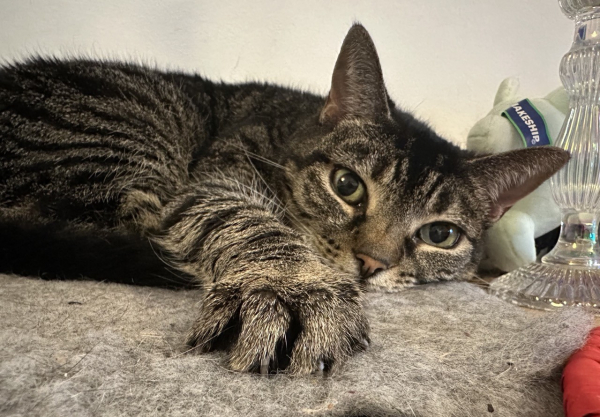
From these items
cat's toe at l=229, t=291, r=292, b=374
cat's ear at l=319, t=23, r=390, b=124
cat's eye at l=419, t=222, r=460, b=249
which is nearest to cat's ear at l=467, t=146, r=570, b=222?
cat's eye at l=419, t=222, r=460, b=249

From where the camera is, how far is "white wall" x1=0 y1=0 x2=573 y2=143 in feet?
6.27

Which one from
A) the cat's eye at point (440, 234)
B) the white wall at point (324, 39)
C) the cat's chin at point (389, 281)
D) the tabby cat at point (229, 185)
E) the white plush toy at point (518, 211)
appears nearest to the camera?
the tabby cat at point (229, 185)

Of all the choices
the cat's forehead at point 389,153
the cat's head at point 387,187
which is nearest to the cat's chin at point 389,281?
the cat's head at point 387,187

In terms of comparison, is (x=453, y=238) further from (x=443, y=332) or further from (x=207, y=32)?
(x=207, y=32)

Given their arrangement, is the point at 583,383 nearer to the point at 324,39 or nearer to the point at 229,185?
the point at 229,185

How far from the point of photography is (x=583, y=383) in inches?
23.4

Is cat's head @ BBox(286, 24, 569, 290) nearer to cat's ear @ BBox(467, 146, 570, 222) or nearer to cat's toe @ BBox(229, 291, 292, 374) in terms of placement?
cat's ear @ BBox(467, 146, 570, 222)

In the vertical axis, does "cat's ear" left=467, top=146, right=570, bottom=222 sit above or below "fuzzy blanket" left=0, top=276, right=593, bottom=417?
above

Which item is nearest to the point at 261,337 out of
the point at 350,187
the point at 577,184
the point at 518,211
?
the point at 350,187

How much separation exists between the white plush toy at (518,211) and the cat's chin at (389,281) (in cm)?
48

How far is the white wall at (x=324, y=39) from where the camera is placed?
1.91 meters

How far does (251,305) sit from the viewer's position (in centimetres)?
68

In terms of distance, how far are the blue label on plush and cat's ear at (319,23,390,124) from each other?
0.57 m

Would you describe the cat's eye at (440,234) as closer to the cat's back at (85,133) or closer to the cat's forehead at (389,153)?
the cat's forehead at (389,153)
